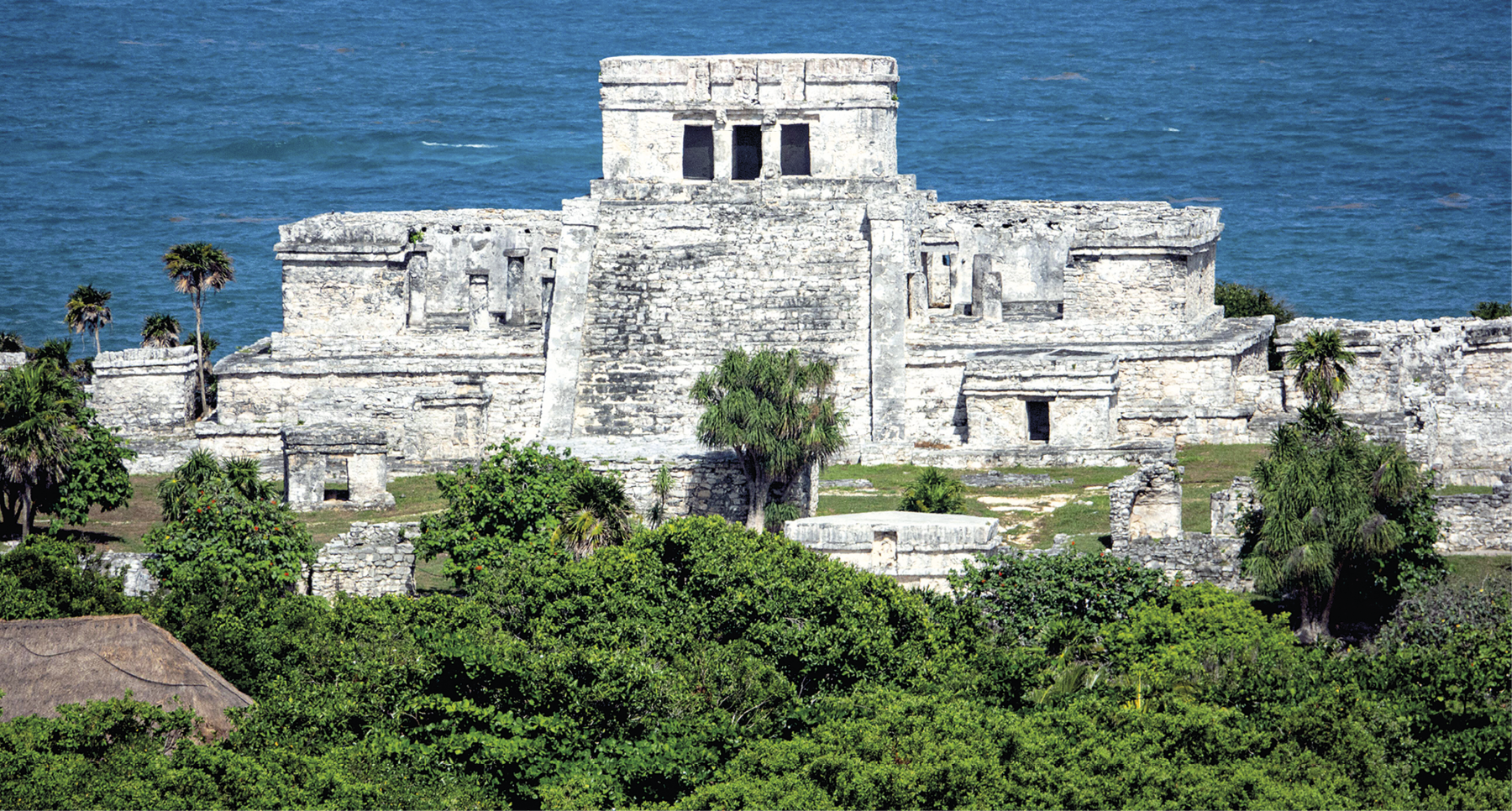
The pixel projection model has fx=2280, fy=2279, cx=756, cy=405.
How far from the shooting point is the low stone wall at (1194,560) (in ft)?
99.9

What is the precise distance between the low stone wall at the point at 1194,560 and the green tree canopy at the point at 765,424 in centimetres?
552

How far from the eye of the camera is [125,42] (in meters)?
150

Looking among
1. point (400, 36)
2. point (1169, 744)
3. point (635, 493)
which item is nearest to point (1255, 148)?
point (400, 36)

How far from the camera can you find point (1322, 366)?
41500mm

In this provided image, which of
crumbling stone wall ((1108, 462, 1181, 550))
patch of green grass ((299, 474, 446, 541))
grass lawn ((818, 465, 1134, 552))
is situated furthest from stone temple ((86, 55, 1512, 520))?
crumbling stone wall ((1108, 462, 1181, 550))

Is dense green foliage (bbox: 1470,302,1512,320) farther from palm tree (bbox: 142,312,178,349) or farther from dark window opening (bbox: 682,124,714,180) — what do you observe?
palm tree (bbox: 142,312,178,349)

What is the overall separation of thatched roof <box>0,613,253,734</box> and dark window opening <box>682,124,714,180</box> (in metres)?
24.3

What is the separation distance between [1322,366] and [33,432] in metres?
22.4

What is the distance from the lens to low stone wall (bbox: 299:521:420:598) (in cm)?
3081

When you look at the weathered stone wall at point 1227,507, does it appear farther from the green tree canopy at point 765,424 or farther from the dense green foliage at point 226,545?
the dense green foliage at point 226,545

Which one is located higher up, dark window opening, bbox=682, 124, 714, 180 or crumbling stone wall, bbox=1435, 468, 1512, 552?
dark window opening, bbox=682, 124, 714, 180

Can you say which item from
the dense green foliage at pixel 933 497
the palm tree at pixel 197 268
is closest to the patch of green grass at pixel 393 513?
the dense green foliage at pixel 933 497

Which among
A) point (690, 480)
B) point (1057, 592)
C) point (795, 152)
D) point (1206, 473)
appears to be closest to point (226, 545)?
point (690, 480)

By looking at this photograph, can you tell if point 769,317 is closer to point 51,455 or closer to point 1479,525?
point 51,455
